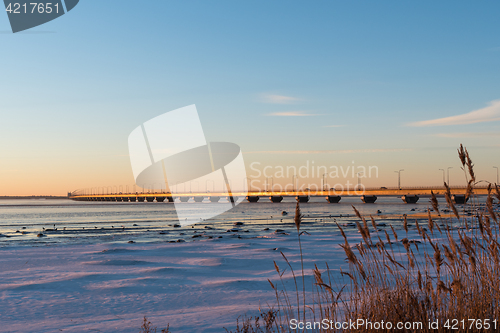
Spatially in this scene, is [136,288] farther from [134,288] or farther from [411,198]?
[411,198]

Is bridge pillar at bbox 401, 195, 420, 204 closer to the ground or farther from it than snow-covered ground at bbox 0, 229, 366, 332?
closer to the ground

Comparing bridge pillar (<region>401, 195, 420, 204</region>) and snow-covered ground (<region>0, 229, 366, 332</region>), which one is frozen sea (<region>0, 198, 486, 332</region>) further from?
bridge pillar (<region>401, 195, 420, 204</region>)

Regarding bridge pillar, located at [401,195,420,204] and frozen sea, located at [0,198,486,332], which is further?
bridge pillar, located at [401,195,420,204]

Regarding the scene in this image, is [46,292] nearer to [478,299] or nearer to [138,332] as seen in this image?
[138,332]

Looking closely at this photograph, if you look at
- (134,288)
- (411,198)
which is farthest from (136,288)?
(411,198)

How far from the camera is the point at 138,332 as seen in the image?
631 centimetres

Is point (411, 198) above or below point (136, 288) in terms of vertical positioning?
below

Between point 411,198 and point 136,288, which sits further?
point 411,198

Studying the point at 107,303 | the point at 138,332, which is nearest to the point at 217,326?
the point at 138,332

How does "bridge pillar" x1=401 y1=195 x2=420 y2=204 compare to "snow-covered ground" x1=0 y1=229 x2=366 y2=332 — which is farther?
"bridge pillar" x1=401 y1=195 x2=420 y2=204

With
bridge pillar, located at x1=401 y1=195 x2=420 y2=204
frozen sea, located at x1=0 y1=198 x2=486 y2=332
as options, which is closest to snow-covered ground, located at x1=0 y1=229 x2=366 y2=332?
frozen sea, located at x1=0 y1=198 x2=486 y2=332

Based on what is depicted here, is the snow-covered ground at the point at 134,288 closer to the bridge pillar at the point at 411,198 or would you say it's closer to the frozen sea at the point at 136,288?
the frozen sea at the point at 136,288

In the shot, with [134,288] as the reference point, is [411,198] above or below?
below

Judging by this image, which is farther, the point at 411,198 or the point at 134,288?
the point at 411,198
